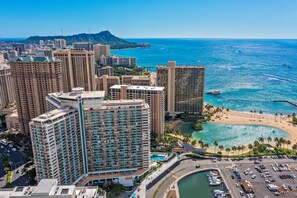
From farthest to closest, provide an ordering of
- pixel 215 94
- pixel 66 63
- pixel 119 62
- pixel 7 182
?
pixel 119 62
pixel 215 94
pixel 66 63
pixel 7 182

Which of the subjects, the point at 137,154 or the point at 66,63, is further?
the point at 66,63

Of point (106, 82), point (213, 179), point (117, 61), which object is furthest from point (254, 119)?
point (117, 61)

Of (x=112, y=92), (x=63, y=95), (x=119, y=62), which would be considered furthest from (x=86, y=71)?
(x=119, y=62)

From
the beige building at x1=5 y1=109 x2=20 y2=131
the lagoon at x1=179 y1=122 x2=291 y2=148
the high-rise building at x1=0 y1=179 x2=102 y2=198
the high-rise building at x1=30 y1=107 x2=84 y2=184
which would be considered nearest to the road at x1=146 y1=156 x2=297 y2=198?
the lagoon at x1=179 y1=122 x2=291 y2=148

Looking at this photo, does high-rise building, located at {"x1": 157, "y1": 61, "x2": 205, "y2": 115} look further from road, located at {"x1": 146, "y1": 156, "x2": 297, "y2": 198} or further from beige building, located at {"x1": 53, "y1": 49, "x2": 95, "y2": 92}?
road, located at {"x1": 146, "y1": 156, "x2": 297, "y2": 198}

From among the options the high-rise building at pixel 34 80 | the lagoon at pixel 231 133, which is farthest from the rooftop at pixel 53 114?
the lagoon at pixel 231 133

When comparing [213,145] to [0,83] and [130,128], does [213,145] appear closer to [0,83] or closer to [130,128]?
[130,128]

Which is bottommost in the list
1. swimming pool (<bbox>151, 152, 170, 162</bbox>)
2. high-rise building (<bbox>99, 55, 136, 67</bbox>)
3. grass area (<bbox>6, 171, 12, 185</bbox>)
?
grass area (<bbox>6, 171, 12, 185</bbox>)

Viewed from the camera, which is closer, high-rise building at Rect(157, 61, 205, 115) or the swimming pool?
the swimming pool
